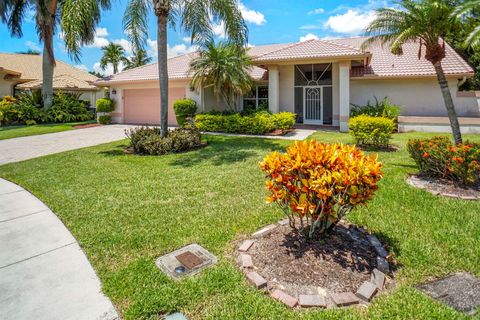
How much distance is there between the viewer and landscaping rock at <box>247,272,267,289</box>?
11.0ft

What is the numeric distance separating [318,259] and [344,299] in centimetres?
66

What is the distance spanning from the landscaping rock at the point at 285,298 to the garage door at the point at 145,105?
66.6 feet

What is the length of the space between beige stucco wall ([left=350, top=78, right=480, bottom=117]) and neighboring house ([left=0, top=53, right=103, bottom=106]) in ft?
76.5

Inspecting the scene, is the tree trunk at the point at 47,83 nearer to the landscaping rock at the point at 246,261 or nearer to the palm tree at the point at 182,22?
the palm tree at the point at 182,22

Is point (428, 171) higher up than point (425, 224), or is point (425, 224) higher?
point (428, 171)

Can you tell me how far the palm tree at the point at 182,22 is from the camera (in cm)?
1188

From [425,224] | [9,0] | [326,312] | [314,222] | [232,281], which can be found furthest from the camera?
[9,0]

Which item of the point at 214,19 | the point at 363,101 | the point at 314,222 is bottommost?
the point at 314,222

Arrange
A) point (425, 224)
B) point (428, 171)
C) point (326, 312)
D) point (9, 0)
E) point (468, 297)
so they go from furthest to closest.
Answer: point (9, 0), point (428, 171), point (425, 224), point (468, 297), point (326, 312)

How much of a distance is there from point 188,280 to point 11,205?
16.6 ft

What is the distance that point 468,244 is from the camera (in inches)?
166

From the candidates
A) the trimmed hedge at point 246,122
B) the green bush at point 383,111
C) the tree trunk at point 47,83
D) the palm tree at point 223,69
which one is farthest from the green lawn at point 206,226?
the tree trunk at point 47,83

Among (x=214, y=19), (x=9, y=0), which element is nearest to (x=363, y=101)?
(x=214, y=19)

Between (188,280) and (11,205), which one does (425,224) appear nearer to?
(188,280)
